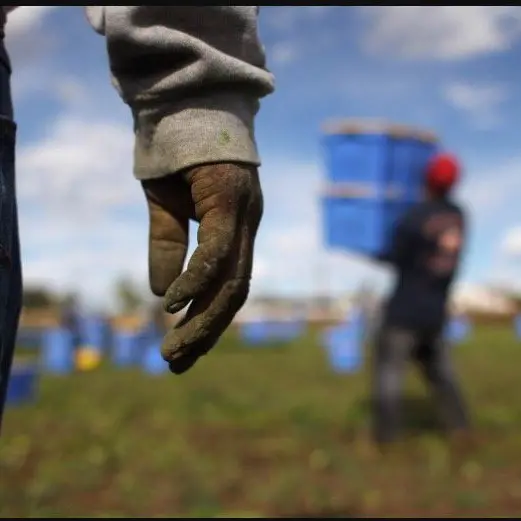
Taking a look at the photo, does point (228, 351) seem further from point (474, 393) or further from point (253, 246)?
point (253, 246)

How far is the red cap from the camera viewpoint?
3.62m

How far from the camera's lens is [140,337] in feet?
27.2

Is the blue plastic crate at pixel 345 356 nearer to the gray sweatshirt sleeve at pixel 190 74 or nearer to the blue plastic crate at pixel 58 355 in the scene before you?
the blue plastic crate at pixel 58 355

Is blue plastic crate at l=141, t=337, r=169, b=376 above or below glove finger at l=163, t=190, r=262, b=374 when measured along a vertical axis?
below

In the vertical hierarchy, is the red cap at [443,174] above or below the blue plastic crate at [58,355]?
above

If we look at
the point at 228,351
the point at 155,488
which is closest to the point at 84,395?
the point at 155,488

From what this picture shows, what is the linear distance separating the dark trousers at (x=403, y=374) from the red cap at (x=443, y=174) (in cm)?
73

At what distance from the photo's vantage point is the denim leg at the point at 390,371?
3.51 metres

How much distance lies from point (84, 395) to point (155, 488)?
2.48 metres

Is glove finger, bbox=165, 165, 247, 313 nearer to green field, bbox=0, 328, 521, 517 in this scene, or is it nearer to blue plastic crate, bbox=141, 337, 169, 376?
green field, bbox=0, 328, 521, 517

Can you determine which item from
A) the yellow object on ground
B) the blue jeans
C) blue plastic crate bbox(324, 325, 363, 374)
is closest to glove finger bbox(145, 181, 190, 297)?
the blue jeans

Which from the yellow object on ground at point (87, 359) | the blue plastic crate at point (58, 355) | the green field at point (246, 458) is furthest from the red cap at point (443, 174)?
the yellow object on ground at point (87, 359)

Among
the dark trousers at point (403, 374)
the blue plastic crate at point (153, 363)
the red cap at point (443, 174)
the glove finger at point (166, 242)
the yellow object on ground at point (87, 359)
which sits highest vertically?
the red cap at point (443, 174)

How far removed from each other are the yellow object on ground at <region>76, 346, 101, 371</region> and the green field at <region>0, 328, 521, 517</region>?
87.1 inches
